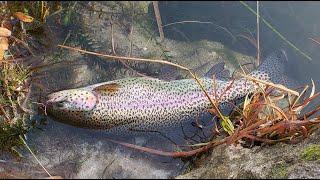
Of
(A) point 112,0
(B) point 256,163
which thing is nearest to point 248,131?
(B) point 256,163

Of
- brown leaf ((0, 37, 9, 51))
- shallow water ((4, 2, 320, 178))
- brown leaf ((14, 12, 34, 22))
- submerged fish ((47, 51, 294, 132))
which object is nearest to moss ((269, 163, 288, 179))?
shallow water ((4, 2, 320, 178))

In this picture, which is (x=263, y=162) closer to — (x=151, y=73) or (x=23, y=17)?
(x=151, y=73)

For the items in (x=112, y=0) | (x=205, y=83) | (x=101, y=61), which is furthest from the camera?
(x=112, y=0)

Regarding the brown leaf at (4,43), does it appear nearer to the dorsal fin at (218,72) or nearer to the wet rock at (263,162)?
the dorsal fin at (218,72)

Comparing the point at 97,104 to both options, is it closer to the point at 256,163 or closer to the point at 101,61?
the point at 101,61

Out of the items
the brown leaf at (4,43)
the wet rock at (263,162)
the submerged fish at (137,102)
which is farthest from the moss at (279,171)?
the brown leaf at (4,43)

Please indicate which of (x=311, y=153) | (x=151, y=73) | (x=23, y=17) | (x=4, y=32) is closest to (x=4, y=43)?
(x=4, y=32)
